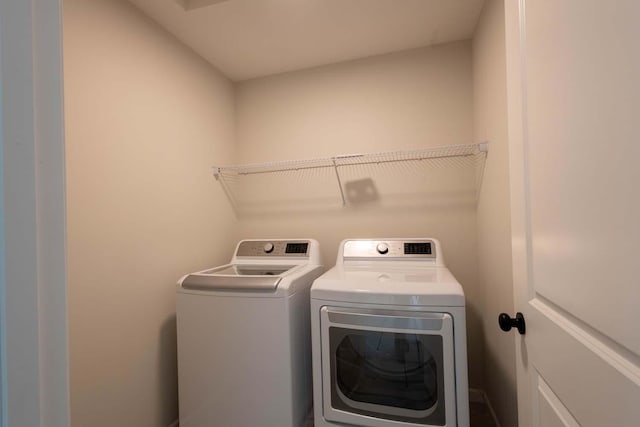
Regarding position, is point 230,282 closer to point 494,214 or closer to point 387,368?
point 387,368

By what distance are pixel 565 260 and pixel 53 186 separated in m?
0.95

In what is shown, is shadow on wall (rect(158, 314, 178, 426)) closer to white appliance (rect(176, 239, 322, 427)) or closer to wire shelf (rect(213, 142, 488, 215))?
white appliance (rect(176, 239, 322, 427))

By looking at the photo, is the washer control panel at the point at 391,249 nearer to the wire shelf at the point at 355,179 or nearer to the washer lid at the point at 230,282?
the wire shelf at the point at 355,179

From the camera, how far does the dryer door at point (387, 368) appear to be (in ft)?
3.61

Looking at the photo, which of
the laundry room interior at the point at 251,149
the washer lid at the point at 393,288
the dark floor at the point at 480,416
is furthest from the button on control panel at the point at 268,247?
the dark floor at the point at 480,416

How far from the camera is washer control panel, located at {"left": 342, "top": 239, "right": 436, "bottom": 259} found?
1656 mm

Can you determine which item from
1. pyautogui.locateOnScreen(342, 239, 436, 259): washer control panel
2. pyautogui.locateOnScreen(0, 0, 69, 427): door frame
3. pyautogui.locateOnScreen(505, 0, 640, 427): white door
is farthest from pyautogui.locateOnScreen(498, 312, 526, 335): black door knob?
pyautogui.locateOnScreen(0, 0, 69, 427): door frame

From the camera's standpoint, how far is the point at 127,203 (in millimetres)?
1339

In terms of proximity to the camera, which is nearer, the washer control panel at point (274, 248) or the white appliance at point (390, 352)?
the white appliance at point (390, 352)

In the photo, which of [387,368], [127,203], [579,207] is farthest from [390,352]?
[127,203]

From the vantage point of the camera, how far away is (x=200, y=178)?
6.03 feet

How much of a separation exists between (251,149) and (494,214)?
1835 millimetres

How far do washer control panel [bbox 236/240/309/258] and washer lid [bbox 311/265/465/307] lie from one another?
16.9 inches

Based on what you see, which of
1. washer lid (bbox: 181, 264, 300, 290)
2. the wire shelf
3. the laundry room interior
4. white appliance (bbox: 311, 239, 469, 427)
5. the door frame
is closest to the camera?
the door frame
